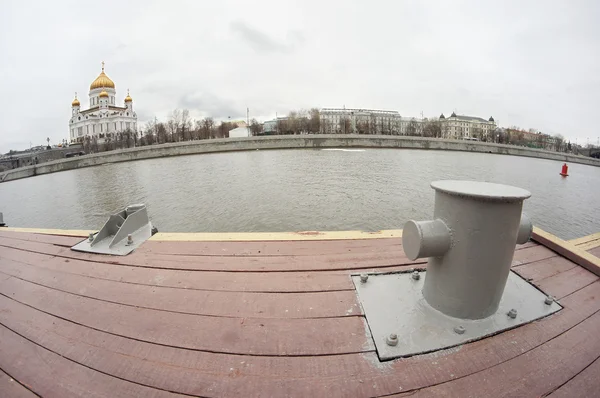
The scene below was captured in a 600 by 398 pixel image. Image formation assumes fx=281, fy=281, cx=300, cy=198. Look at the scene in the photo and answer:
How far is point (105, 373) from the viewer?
52.6 inches

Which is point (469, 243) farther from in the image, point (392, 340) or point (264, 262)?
point (264, 262)

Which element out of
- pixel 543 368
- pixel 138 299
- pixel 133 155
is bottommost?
pixel 543 368

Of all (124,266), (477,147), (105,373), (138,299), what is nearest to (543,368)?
(105,373)

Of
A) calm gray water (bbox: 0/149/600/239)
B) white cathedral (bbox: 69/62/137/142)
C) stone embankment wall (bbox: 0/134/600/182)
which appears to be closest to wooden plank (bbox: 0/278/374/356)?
calm gray water (bbox: 0/149/600/239)

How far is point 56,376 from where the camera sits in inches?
52.3

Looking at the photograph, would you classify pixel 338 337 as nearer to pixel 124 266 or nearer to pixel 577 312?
pixel 577 312

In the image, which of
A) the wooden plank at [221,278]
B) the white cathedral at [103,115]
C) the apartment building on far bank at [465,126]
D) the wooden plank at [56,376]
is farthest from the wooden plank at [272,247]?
the apartment building on far bank at [465,126]

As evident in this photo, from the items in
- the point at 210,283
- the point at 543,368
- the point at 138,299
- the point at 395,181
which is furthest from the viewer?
the point at 395,181

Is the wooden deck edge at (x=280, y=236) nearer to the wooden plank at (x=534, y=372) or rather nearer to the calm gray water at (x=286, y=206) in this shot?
the wooden plank at (x=534, y=372)

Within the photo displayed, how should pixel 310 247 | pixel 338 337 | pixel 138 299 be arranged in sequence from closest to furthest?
pixel 338 337 → pixel 138 299 → pixel 310 247

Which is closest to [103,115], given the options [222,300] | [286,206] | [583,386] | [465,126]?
[286,206]

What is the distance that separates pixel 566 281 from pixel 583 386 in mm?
1040

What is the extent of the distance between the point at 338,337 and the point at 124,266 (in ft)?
6.21

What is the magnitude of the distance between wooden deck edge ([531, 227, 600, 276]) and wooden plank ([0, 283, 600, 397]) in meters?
0.76
